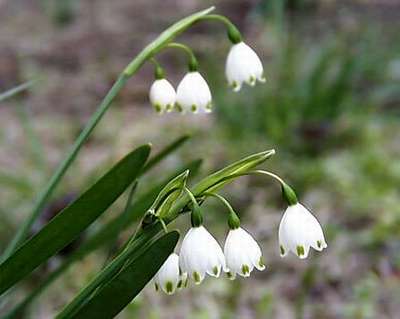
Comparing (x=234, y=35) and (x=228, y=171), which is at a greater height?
(x=234, y=35)

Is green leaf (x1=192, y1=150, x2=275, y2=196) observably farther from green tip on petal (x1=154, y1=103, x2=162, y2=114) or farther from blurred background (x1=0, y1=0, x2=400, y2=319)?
blurred background (x1=0, y1=0, x2=400, y2=319)

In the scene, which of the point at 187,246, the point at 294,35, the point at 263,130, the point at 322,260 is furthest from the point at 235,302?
the point at 294,35

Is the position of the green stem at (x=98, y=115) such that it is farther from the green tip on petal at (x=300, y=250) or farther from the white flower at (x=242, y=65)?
the green tip on petal at (x=300, y=250)

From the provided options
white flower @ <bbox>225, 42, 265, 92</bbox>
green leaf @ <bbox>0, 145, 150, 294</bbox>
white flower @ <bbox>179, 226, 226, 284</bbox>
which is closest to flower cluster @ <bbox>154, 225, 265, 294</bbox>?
white flower @ <bbox>179, 226, 226, 284</bbox>

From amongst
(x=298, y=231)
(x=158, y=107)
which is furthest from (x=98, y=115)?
(x=298, y=231)

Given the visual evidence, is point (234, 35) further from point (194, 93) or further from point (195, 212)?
point (195, 212)

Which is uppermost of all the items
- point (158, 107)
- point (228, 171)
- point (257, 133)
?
point (257, 133)

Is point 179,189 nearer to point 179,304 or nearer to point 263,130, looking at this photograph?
point 179,304
